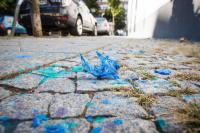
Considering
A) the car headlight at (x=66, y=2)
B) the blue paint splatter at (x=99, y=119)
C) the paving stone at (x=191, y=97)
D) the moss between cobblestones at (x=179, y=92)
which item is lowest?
the blue paint splatter at (x=99, y=119)

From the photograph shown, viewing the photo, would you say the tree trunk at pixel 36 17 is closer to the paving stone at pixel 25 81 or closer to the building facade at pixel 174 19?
the building facade at pixel 174 19

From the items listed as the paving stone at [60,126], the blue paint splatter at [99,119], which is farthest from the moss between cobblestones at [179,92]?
the paving stone at [60,126]

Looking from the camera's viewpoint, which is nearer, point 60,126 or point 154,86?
point 60,126

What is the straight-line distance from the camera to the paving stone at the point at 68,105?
108cm

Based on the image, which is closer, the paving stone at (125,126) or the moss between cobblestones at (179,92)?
the paving stone at (125,126)

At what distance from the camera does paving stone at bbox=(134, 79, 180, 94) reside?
4.77 feet

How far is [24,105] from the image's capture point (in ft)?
3.81

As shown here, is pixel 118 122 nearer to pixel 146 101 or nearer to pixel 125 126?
pixel 125 126

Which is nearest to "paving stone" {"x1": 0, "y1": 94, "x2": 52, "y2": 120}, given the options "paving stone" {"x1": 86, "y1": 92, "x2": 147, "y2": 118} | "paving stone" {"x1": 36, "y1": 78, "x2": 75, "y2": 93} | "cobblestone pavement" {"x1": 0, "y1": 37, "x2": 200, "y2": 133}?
"cobblestone pavement" {"x1": 0, "y1": 37, "x2": 200, "y2": 133}

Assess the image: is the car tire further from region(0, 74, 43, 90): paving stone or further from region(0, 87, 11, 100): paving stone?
region(0, 87, 11, 100): paving stone

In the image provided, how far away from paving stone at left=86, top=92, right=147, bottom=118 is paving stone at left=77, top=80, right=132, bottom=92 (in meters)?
0.15

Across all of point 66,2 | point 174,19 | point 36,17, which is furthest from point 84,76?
point 174,19

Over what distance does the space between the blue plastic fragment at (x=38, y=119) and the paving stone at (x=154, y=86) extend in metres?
0.70

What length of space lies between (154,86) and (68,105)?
701 mm
